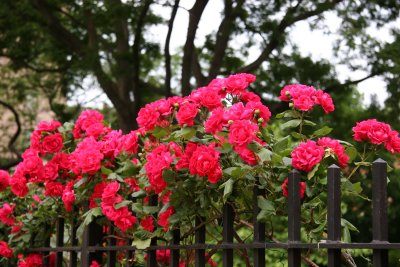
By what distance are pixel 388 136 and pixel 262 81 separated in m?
8.65

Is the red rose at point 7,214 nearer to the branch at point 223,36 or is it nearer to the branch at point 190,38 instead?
the branch at point 190,38

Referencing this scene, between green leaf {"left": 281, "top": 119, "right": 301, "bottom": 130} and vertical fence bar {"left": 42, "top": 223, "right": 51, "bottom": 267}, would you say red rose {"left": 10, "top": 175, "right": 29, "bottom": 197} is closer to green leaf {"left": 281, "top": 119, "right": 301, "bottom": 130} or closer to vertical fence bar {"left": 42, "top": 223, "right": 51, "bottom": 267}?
vertical fence bar {"left": 42, "top": 223, "right": 51, "bottom": 267}

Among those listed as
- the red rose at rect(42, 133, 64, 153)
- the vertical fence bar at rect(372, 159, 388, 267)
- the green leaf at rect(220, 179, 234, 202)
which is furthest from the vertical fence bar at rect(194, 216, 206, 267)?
the red rose at rect(42, 133, 64, 153)

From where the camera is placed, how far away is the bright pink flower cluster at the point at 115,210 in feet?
13.2

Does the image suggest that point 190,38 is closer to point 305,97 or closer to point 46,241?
point 46,241

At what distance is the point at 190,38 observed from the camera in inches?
399

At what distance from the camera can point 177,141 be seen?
3.70 meters

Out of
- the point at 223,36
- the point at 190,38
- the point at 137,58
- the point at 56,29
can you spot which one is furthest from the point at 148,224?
the point at 56,29

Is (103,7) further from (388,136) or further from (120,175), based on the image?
(388,136)

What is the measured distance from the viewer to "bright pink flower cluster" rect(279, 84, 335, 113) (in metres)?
3.36

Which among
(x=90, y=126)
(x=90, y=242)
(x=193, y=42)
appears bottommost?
(x=90, y=242)

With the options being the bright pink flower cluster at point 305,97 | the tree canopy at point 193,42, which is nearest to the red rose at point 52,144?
the bright pink flower cluster at point 305,97

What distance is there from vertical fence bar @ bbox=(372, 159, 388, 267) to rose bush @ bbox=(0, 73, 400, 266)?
432 mm

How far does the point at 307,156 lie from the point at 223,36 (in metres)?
8.09
